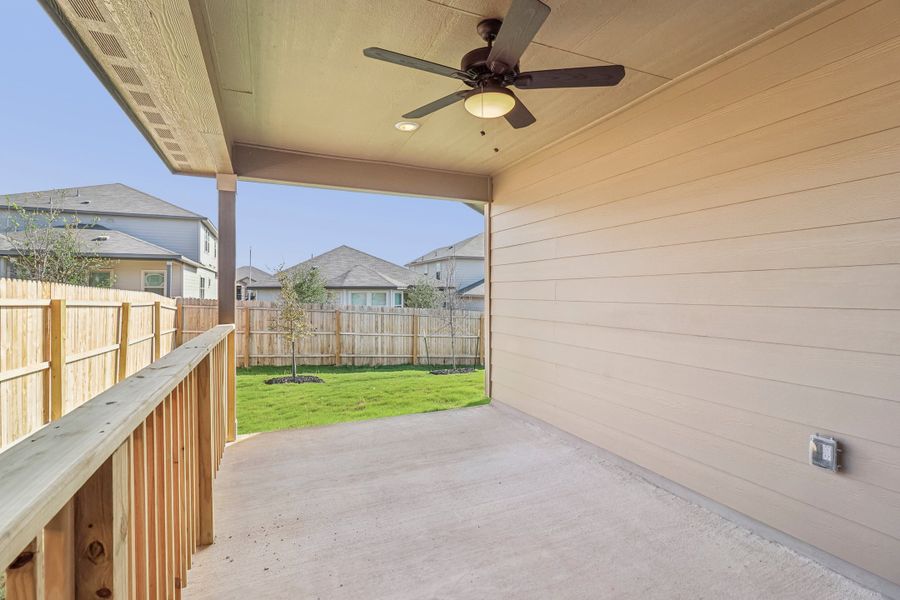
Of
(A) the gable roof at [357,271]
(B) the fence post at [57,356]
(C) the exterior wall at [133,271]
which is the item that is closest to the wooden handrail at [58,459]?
(B) the fence post at [57,356]

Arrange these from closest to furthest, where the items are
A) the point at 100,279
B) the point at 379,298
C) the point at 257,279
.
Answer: the point at 100,279 < the point at 379,298 < the point at 257,279

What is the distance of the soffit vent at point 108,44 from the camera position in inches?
75.0

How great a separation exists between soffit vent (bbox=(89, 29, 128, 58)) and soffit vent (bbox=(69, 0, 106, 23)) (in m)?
0.11

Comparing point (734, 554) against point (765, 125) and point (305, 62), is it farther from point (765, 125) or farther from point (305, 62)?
point (305, 62)

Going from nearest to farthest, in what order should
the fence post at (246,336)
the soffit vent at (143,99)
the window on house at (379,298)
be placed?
the soffit vent at (143,99), the fence post at (246,336), the window on house at (379,298)

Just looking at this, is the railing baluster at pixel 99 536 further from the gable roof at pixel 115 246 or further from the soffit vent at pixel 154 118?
the gable roof at pixel 115 246

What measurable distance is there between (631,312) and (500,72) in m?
1.84

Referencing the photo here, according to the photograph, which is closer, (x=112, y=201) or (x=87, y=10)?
(x=87, y=10)

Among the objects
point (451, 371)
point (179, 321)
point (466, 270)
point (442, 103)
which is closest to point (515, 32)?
point (442, 103)

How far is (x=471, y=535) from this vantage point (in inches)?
92.7

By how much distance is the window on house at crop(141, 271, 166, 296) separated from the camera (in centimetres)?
1088

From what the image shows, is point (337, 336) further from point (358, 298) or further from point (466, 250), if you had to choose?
point (466, 250)

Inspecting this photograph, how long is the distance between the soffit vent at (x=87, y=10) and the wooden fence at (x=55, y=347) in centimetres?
233

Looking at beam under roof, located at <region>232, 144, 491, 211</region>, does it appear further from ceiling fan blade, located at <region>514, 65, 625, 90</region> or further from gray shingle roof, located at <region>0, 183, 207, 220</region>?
gray shingle roof, located at <region>0, 183, 207, 220</region>
